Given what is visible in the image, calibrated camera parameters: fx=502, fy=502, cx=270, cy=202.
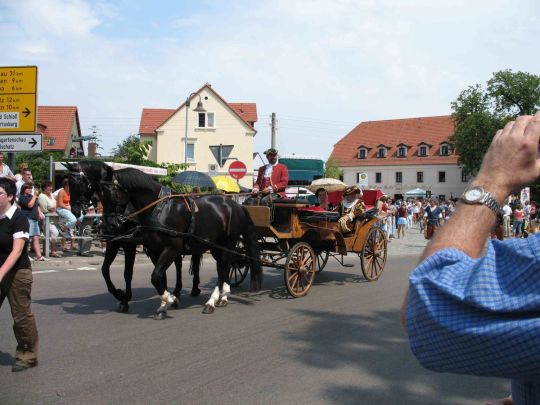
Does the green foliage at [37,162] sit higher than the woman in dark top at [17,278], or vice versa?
the green foliage at [37,162]

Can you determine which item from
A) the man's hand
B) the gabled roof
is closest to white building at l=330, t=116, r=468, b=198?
the gabled roof

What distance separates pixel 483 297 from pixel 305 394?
3.42 metres

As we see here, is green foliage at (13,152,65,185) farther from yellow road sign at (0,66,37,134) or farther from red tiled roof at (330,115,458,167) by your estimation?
red tiled roof at (330,115,458,167)

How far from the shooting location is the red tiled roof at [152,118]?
51.2m

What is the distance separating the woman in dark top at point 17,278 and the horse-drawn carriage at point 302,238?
4.06 meters

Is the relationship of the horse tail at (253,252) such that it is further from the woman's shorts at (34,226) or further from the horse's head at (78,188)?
the woman's shorts at (34,226)

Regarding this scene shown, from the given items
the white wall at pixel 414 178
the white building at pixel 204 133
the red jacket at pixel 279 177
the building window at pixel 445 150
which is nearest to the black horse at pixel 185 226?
the red jacket at pixel 279 177

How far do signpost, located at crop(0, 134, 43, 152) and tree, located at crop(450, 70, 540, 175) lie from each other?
49484 mm

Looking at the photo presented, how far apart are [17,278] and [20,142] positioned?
7.71m

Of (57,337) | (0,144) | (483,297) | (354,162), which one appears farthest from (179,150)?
(483,297)

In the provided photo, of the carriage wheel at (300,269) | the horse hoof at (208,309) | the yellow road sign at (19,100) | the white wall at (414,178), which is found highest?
the white wall at (414,178)

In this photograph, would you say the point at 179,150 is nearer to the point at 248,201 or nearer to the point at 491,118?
the point at 491,118

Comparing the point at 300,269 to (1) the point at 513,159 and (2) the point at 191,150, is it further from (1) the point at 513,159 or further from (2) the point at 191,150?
(2) the point at 191,150

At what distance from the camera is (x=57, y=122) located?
161ft
